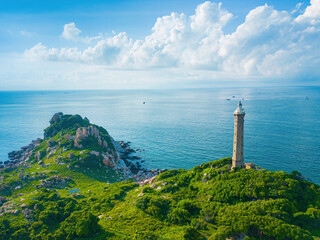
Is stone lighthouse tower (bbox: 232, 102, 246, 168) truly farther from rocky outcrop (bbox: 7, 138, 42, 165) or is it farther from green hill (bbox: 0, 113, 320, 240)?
rocky outcrop (bbox: 7, 138, 42, 165)

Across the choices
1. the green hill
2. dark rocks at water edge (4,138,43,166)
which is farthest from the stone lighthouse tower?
dark rocks at water edge (4,138,43,166)

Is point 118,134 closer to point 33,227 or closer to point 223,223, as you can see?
point 33,227

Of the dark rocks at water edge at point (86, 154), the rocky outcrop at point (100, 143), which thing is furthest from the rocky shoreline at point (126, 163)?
the rocky outcrop at point (100, 143)

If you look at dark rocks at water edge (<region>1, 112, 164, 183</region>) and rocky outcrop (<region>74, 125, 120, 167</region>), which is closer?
dark rocks at water edge (<region>1, 112, 164, 183</region>)

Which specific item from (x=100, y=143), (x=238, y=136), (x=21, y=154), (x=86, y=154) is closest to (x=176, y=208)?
(x=238, y=136)

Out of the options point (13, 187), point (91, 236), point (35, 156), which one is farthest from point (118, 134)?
point (91, 236)

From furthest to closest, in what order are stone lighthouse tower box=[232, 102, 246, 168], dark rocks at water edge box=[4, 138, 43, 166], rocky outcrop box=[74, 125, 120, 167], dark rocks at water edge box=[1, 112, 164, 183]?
1. dark rocks at water edge box=[4, 138, 43, 166]
2. rocky outcrop box=[74, 125, 120, 167]
3. dark rocks at water edge box=[1, 112, 164, 183]
4. stone lighthouse tower box=[232, 102, 246, 168]

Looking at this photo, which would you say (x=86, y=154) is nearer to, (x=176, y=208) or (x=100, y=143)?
(x=100, y=143)

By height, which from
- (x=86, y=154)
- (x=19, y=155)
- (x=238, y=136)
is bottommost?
(x=19, y=155)

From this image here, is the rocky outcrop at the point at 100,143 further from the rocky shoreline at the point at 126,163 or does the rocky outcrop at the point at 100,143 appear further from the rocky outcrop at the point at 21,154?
the rocky outcrop at the point at 21,154
